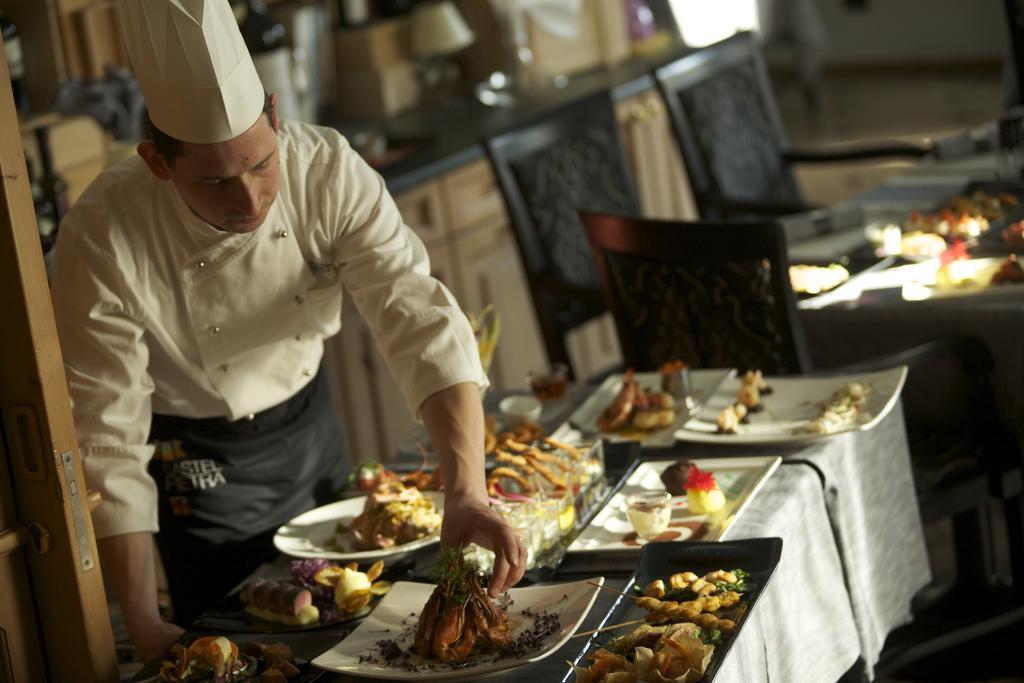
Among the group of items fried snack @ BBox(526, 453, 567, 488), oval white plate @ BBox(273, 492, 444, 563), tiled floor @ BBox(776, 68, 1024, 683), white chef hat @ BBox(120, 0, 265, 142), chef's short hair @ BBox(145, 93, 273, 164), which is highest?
white chef hat @ BBox(120, 0, 265, 142)

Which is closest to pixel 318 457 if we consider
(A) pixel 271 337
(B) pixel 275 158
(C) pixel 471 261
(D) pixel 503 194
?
(A) pixel 271 337

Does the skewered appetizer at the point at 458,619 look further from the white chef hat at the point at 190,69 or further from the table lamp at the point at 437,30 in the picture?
the table lamp at the point at 437,30

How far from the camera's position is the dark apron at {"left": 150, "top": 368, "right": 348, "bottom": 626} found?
6.88 feet

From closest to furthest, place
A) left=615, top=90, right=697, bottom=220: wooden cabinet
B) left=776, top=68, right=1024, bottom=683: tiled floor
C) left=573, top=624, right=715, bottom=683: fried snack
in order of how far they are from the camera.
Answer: left=573, top=624, right=715, bottom=683: fried snack < left=615, top=90, right=697, bottom=220: wooden cabinet < left=776, top=68, right=1024, bottom=683: tiled floor

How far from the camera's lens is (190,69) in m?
1.75

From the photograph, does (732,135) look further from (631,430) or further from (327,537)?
(327,537)

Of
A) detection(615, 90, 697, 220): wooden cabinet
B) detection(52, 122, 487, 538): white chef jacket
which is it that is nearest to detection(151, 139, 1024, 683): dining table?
detection(52, 122, 487, 538): white chef jacket

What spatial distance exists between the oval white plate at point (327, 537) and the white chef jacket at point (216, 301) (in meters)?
0.18

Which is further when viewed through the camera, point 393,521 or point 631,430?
point 631,430

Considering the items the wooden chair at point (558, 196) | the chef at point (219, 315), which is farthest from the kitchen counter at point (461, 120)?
the chef at point (219, 315)

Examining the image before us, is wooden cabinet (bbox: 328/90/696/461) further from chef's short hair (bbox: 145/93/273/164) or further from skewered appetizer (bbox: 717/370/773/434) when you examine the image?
chef's short hair (bbox: 145/93/273/164)

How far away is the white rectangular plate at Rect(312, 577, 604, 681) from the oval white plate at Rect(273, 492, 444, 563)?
0.12 m

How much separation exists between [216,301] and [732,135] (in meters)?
2.20

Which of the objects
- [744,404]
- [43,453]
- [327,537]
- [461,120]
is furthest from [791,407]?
[461,120]
